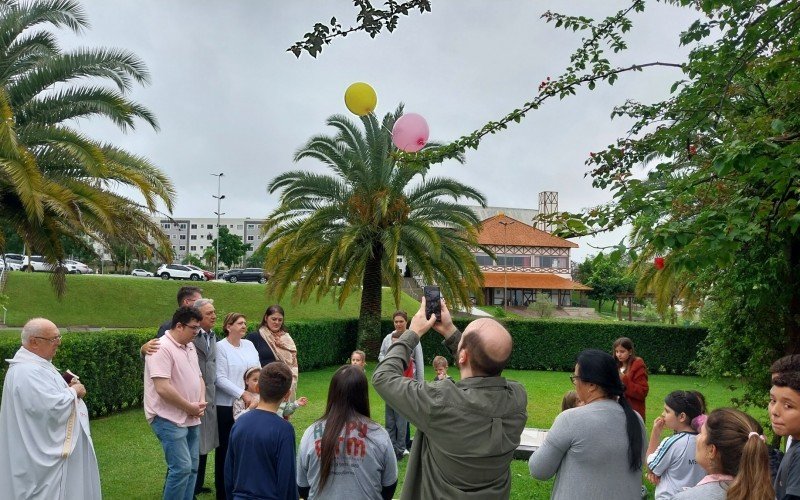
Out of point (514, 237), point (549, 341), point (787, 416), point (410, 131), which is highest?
point (514, 237)

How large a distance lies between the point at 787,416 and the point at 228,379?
4598 mm

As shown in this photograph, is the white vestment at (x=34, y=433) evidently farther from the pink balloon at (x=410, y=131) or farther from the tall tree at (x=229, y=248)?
the tall tree at (x=229, y=248)

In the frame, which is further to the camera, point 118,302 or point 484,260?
point 484,260

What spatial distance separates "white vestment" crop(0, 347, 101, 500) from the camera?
4.74 m

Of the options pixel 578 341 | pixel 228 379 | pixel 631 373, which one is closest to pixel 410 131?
pixel 228 379

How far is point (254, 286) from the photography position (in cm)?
3703

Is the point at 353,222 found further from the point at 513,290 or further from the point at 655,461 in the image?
the point at 513,290

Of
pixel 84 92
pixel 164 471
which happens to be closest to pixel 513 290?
pixel 84 92

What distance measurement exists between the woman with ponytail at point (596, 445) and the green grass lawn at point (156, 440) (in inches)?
153

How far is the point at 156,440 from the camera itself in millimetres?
9508

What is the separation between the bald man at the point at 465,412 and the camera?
2.81 meters

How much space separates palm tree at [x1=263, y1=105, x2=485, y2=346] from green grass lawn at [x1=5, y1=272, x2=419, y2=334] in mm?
8116

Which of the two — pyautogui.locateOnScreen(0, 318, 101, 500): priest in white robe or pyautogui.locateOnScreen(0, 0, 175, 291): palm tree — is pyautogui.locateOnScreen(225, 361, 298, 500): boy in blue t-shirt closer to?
pyautogui.locateOnScreen(0, 318, 101, 500): priest in white robe

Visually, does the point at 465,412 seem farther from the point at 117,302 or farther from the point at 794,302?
the point at 117,302
